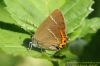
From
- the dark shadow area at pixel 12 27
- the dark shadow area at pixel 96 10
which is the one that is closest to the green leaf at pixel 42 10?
the dark shadow area at pixel 12 27

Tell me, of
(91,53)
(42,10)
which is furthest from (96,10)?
(91,53)

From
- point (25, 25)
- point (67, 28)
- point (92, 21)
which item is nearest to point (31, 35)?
point (25, 25)

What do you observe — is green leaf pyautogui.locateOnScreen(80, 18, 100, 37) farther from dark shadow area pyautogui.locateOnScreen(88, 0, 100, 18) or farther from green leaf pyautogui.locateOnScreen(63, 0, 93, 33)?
dark shadow area pyautogui.locateOnScreen(88, 0, 100, 18)

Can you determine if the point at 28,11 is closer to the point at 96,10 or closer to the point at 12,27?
the point at 12,27

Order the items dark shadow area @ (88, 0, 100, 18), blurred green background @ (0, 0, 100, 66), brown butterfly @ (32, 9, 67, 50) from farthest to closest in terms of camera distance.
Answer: dark shadow area @ (88, 0, 100, 18)
brown butterfly @ (32, 9, 67, 50)
blurred green background @ (0, 0, 100, 66)

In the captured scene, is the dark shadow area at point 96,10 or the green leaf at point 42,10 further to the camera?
the dark shadow area at point 96,10

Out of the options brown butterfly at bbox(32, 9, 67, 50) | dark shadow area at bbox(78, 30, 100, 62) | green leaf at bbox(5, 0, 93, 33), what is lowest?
dark shadow area at bbox(78, 30, 100, 62)

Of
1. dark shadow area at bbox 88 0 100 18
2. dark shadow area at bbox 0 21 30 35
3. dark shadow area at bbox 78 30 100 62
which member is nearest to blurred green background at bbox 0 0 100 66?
dark shadow area at bbox 0 21 30 35

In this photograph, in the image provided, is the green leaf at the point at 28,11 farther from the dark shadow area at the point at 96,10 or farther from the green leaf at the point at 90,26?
the dark shadow area at the point at 96,10
